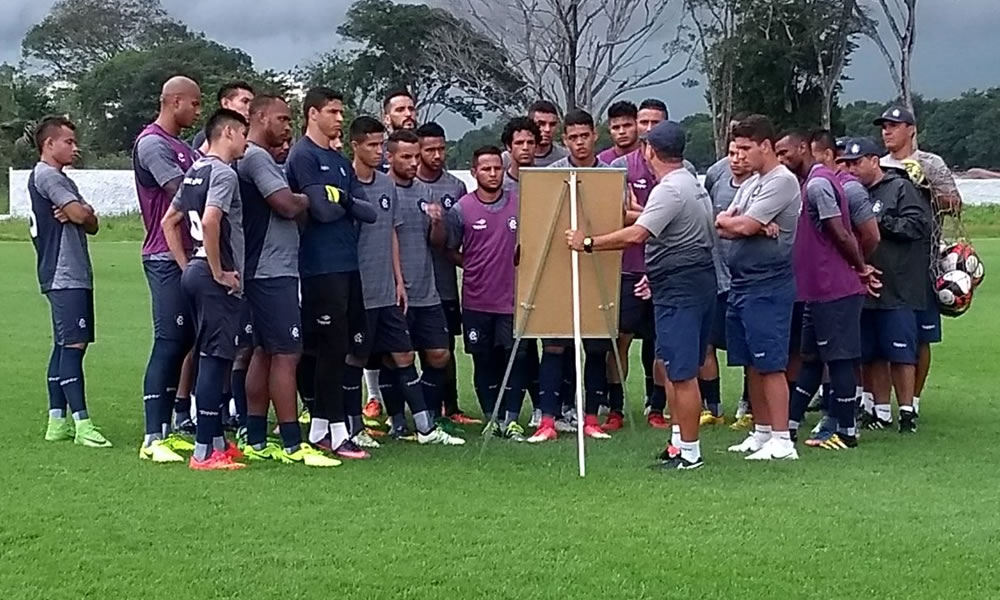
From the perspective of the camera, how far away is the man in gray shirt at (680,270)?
7781 mm

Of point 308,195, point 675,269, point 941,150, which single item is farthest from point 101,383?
point 941,150

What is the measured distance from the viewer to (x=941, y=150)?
64562 millimetres

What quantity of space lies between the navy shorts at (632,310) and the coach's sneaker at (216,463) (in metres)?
2.87

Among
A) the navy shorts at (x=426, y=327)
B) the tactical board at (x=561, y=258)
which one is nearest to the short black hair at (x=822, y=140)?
the tactical board at (x=561, y=258)

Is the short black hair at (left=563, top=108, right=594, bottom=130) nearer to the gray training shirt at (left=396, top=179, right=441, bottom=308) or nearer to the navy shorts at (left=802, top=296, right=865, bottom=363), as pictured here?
the gray training shirt at (left=396, top=179, right=441, bottom=308)

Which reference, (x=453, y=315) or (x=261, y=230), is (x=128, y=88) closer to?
(x=453, y=315)

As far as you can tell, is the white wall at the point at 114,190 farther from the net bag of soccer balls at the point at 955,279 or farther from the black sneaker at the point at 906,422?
the black sneaker at the point at 906,422

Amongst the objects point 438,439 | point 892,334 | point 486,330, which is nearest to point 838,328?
point 892,334

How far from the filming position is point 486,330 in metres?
9.45

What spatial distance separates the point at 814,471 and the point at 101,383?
6.19 meters

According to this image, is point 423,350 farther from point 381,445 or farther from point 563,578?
point 563,578

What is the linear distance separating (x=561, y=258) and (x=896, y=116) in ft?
9.35

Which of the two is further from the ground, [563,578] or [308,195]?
[308,195]

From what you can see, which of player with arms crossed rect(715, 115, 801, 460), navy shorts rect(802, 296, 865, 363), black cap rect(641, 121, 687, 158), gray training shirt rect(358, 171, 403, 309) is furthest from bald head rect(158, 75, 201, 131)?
navy shorts rect(802, 296, 865, 363)
